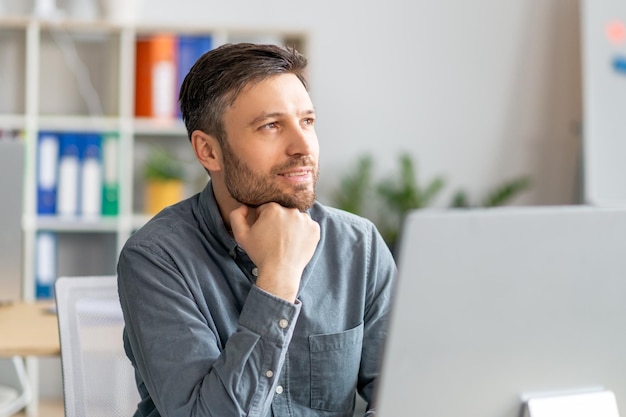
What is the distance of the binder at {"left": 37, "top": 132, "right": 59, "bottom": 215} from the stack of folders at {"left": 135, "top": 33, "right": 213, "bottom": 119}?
370 millimetres

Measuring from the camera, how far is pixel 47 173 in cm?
365

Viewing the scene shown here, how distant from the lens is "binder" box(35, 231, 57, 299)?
371 cm

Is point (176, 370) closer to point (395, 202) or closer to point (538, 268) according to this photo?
point (538, 268)

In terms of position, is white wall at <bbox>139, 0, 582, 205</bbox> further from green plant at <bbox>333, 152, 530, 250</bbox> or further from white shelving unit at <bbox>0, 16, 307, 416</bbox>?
white shelving unit at <bbox>0, 16, 307, 416</bbox>

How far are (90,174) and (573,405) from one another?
2.96 meters

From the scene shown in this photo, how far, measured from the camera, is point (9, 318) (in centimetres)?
203

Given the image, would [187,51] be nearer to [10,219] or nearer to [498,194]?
[498,194]

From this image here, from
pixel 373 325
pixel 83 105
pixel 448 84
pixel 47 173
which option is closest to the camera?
pixel 373 325

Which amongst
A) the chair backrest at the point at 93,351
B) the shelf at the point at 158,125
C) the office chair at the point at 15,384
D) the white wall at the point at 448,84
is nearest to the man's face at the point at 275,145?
the chair backrest at the point at 93,351

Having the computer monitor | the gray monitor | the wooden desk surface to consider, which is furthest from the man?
the gray monitor

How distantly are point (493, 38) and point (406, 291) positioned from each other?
11.8 ft

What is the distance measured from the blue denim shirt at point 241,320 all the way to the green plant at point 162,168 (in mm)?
2307

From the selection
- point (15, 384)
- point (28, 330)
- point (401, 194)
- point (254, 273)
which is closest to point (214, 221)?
point (254, 273)

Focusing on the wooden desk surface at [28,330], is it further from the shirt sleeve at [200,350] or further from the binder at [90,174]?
the binder at [90,174]
